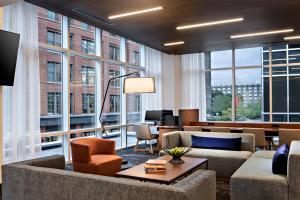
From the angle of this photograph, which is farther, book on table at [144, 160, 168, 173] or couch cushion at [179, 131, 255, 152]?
couch cushion at [179, 131, 255, 152]

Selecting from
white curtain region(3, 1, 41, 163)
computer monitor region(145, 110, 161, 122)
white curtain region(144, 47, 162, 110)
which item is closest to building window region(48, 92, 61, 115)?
white curtain region(3, 1, 41, 163)

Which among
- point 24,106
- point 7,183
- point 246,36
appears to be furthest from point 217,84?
point 7,183

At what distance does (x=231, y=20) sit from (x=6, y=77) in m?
4.67

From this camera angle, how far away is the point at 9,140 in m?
4.95

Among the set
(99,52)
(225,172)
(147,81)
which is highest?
(99,52)

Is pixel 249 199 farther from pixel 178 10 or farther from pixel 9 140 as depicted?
pixel 9 140

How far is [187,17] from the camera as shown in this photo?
5.92 m

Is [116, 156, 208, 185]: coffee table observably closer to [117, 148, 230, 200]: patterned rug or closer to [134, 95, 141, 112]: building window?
[117, 148, 230, 200]: patterned rug

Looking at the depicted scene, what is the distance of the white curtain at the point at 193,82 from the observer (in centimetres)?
1019

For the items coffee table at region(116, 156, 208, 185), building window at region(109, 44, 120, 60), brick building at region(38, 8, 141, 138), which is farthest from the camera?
building window at region(109, 44, 120, 60)

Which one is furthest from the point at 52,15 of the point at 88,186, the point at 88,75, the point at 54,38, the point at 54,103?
the point at 88,186

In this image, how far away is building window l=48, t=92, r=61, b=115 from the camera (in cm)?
613

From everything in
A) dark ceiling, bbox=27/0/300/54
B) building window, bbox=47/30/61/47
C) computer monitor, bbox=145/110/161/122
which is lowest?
computer monitor, bbox=145/110/161/122

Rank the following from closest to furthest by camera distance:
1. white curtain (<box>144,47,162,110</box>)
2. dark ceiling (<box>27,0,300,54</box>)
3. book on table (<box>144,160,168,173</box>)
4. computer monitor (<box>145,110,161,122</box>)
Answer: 1. book on table (<box>144,160,168,173</box>)
2. dark ceiling (<box>27,0,300,54</box>)
3. computer monitor (<box>145,110,161,122</box>)
4. white curtain (<box>144,47,162,110</box>)
